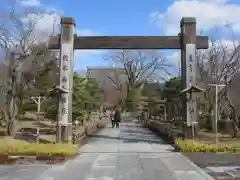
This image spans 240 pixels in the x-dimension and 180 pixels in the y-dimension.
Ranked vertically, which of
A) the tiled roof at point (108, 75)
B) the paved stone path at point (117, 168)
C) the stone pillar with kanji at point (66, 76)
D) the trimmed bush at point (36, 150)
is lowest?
the paved stone path at point (117, 168)

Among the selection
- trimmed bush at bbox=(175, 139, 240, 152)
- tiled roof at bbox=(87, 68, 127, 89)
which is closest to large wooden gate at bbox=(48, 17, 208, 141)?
trimmed bush at bbox=(175, 139, 240, 152)

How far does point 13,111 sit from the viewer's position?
75.2ft

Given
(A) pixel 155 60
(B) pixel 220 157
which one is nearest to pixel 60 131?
(B) pixel 220 157

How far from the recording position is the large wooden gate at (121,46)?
55.1 feet

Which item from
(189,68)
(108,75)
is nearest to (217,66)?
(189,68)

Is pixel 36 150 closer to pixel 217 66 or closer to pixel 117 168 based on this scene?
pixel 117 168

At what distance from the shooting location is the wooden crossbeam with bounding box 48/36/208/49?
17.3 meters

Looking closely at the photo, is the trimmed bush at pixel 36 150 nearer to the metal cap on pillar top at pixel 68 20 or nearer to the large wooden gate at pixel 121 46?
the large wooden gate at pixel 121 46

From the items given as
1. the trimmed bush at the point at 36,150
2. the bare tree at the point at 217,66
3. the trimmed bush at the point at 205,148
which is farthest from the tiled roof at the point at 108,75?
the trimmed bush at the point at 36,150

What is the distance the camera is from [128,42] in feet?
57.5

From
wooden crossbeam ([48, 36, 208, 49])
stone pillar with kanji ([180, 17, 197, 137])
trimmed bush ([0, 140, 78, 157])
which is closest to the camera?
trimmed bush ([0, 140, 78, 157])

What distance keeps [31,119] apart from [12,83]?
50.3 ft

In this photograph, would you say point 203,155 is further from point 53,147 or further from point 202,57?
point 202,57

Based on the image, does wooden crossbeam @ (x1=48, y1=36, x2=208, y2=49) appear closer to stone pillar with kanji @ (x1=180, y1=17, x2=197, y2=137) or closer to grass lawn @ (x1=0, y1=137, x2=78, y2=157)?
stone pillar with kanji @ (x1=180, y1=17, x2=197, y2=137)
